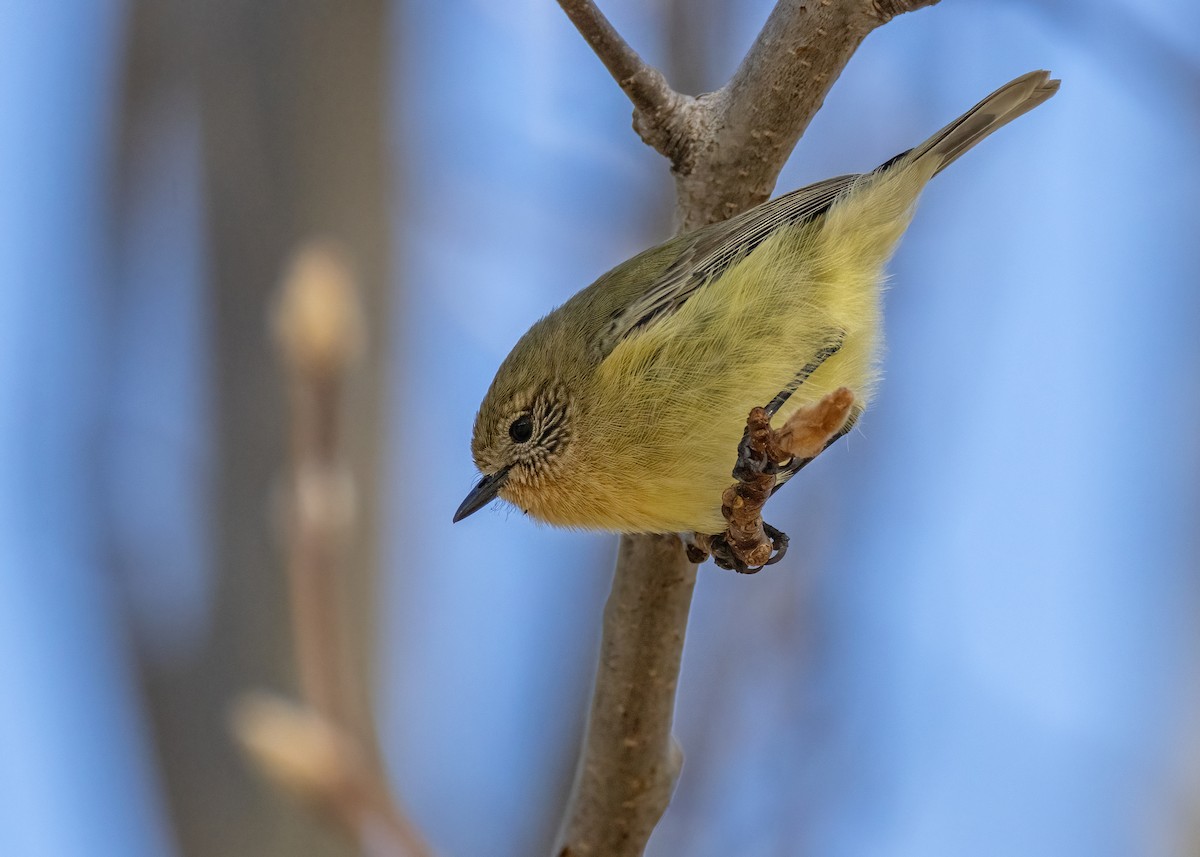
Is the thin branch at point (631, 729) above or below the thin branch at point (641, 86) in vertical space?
below

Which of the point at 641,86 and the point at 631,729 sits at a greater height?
the point at 641,86

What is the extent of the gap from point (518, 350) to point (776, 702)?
71.1 inches

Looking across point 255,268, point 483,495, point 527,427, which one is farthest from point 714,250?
point 255,268

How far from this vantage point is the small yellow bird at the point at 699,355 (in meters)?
2.86

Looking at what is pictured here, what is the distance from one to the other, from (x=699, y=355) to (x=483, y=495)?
0.76 meters

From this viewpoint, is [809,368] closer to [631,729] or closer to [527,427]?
[527,427]

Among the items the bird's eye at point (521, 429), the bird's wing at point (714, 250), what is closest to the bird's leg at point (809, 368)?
the bird's wing at point (714, 250)

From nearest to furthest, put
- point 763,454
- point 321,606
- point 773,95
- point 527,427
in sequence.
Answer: point 321,606 < point 763,454 < point 773,95 < point 527,427

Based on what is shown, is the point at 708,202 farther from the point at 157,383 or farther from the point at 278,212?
the point at 157,383

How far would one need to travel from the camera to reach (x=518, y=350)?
3.42 metres

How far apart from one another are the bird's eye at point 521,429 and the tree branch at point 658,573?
65cm

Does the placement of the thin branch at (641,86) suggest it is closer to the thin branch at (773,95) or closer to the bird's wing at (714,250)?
the thin branch at (773,95)

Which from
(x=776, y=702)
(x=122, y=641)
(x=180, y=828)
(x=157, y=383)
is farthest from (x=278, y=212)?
(x=776, y=702)

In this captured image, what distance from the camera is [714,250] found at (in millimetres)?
3000
